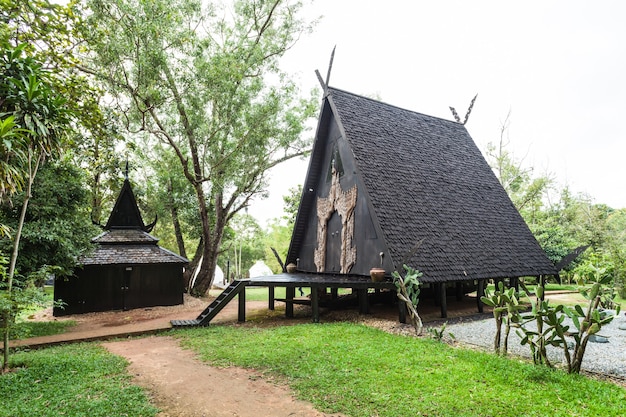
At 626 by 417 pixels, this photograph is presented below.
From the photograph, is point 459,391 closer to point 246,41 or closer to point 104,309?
point 104,309

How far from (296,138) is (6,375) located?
13.6m

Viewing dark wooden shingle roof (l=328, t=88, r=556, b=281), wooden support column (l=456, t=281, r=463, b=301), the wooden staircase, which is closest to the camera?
A: the wooden staircase

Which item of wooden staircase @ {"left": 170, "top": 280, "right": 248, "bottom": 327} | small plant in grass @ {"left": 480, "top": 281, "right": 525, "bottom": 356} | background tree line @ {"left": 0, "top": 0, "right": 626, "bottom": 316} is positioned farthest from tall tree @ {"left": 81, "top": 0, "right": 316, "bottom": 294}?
small plant in grass @ {"left": 480, "top": 281, "right": 525, "bottom": 356}

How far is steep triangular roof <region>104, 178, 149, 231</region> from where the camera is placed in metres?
15.2

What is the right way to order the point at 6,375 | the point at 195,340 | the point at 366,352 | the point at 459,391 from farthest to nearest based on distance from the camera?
the point at 195,340 < the point at 366,352 < the point at 6,375 < the point at 459,391

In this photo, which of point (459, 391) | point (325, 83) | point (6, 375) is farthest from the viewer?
point (325, 83)

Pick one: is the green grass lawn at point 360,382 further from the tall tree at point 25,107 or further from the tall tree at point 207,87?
the tall tree at point 207,87

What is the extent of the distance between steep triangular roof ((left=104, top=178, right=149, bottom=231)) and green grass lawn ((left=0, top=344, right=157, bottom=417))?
903cm

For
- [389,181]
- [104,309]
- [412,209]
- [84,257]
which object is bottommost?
[104,309]

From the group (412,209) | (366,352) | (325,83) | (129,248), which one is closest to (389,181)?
(412,209)

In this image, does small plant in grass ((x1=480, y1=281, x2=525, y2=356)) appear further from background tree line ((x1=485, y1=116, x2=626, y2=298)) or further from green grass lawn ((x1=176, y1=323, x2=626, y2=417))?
background tree line ((x1=485, y1=116, x2=626, y2=298))

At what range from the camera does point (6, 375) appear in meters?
5.48

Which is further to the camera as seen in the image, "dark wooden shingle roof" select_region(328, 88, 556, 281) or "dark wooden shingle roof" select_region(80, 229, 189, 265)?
"dark wooden shingle roof" select_region(80, 229, 189, 265)

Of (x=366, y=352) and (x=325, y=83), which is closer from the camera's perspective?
(x=366, y=352)
